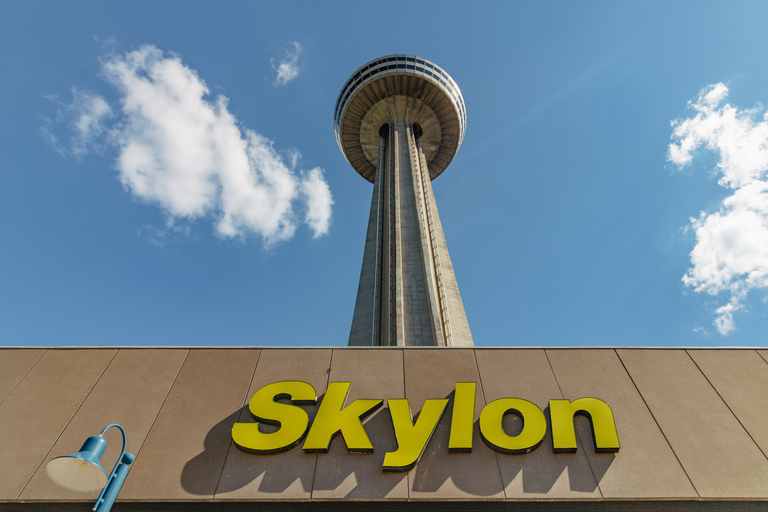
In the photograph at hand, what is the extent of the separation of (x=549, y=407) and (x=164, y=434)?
11.1m

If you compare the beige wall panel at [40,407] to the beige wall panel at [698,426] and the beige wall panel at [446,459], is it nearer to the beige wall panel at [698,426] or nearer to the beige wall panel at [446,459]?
the beige wall panel at [446,459]

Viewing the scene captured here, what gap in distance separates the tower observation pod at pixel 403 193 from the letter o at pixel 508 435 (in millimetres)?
13390

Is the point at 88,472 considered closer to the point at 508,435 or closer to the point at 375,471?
the point at 375,471

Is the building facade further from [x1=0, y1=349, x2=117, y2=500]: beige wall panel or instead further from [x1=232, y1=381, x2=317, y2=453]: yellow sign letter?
[x1=232, y1=381, x2=317, y2=453]: yellow sign letter

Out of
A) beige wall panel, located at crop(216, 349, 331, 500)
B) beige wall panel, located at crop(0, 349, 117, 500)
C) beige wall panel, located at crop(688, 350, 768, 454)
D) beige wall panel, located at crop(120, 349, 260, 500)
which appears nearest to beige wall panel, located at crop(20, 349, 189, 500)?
beige wall panel, located at crop(0, 349, 117, 500)

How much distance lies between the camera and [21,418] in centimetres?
1212

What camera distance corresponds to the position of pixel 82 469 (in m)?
6.17

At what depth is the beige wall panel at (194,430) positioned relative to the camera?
420 inches

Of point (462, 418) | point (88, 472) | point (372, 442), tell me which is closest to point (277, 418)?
point (372, 442)

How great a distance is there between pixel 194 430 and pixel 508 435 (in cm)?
889

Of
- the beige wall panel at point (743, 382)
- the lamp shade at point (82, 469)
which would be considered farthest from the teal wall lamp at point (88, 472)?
the beige wall panel at point (743, 382)

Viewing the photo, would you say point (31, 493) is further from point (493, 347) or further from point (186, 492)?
point (493, 347)

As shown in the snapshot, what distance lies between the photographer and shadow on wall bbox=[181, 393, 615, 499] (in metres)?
10.6

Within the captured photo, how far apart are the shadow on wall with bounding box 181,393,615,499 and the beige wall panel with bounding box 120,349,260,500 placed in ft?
0.16
